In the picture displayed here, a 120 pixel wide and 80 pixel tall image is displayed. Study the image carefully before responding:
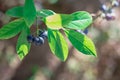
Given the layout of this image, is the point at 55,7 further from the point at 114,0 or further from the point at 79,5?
the point at 114,0

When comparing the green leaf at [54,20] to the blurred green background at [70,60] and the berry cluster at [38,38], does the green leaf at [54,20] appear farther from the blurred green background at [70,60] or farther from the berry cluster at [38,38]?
the blurred green background at [70,60]

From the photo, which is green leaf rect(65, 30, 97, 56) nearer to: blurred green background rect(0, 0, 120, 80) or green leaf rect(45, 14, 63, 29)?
green leaf rect(45, 14, 63, 29)

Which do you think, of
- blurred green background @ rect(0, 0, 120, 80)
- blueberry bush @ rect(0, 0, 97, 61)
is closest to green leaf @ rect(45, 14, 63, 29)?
blueberry bush @ rect(0, 0, 97, 61)

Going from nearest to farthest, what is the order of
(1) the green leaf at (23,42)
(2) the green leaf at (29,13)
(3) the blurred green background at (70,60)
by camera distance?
(2) the green leaf at (29,13), (1) the green leaf at (23,42), (3) the blurred green background at (70,60)

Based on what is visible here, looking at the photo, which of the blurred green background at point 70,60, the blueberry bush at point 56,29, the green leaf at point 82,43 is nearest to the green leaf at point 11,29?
the blueberry bush at point 56,29

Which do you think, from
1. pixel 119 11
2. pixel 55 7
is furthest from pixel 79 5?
pixel 119 11
